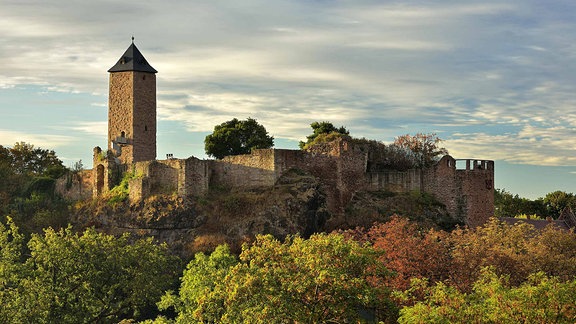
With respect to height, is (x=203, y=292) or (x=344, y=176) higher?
(x=344, y=176)

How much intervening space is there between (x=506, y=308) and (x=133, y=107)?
40.4 metres

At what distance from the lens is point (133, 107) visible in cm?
6091

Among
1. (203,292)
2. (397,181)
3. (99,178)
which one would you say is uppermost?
(99,178)

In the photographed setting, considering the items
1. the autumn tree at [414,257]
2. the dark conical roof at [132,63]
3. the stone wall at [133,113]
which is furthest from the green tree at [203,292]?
the dark conical roof at [132,63]

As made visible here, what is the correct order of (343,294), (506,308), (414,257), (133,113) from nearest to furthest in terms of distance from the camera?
(506,308), (343,294), (414,257), (133,113)

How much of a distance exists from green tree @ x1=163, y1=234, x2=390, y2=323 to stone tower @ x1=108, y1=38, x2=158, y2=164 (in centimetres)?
3354

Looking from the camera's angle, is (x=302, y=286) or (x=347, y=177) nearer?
(x=302, y=286)

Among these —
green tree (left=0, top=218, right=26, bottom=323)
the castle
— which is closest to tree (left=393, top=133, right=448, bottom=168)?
the castle

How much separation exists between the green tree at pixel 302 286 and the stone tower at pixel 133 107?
3354 cm

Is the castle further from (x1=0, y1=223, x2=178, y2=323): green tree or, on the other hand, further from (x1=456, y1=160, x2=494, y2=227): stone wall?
(x1=0, y1=223, x2=178, y2=323): green tree

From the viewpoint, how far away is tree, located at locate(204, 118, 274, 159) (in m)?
65.8

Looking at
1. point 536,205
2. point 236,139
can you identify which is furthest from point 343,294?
point 536,205

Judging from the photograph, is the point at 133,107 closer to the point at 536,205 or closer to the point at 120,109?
the point at 120,109

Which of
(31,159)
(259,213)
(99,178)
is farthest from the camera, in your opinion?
(31,159)
